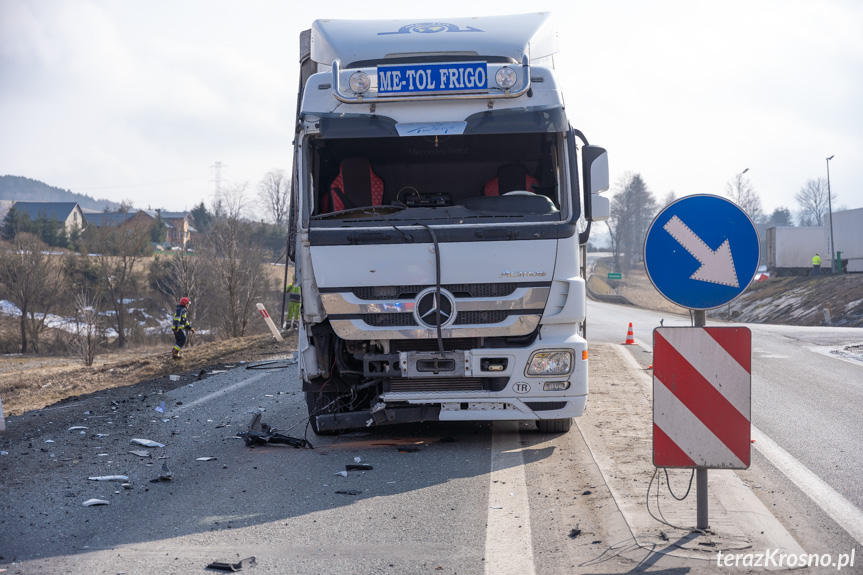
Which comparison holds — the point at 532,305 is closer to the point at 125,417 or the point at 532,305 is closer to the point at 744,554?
the point at 744,554

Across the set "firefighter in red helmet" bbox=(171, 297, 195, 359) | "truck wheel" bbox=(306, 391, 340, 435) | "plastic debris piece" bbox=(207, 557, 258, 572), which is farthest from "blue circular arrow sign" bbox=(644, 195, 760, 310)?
"firefighter in red helmet" bbox=(171, 297, 195, 359)

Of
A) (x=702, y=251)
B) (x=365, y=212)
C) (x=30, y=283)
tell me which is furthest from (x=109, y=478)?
(x=30, y=283)

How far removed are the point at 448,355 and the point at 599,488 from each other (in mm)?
1751

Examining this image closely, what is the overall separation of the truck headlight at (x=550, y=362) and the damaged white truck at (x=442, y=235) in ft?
0.04

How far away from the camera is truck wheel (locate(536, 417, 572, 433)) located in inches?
289

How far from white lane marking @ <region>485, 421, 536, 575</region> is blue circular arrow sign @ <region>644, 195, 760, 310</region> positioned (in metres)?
1.61

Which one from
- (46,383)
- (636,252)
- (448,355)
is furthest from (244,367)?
(636,252)

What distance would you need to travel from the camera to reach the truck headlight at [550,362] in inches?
260

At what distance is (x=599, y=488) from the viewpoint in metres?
5.42

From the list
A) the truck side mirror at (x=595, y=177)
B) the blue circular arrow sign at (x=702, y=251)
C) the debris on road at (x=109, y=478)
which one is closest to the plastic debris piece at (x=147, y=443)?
the debris on road at (x=109, y=478)

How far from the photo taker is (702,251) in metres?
4.29

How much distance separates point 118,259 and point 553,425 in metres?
50.8

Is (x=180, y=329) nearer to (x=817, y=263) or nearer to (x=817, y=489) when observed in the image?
(x=817, y=489)

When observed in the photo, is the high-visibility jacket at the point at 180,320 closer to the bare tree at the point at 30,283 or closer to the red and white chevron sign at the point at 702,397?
the red and white chevron sign at the point at 702,397
